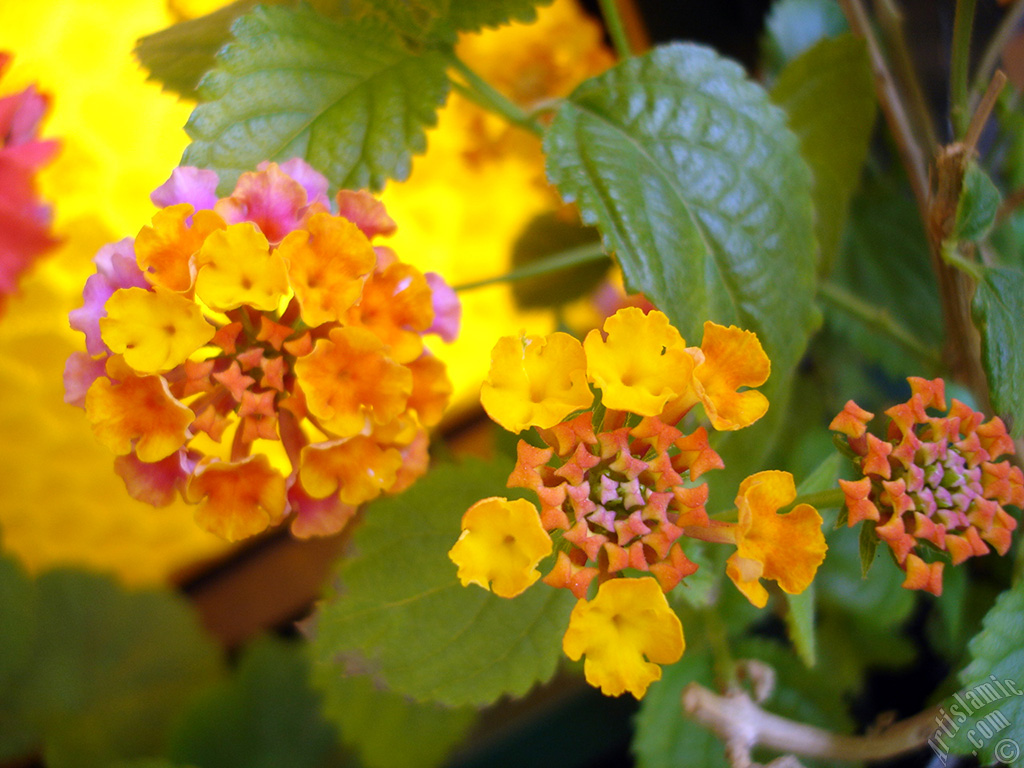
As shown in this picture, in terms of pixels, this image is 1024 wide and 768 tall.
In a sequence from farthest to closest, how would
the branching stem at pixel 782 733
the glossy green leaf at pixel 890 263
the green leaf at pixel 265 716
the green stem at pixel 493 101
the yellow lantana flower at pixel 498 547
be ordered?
1. the green leaf at pixel 265 716
2. the glossy green leaf at pixel 890 263
3. the green stem at pixel 493 101
4. the branching stem at pixel 782 733
5. the yellow lantana flower at pixel 498 547

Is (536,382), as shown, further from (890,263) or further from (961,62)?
(890,263)

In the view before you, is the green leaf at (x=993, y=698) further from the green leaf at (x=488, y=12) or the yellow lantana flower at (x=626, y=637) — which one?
the green leaf at (x=488, y=12)

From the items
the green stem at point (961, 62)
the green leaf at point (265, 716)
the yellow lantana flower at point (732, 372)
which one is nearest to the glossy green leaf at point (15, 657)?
the green leaf at point (265, 716)

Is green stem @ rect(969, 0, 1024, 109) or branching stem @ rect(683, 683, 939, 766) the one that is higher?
green stem @ rect(969, 0, 1024, 109)

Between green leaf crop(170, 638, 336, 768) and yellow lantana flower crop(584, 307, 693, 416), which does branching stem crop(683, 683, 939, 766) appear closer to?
yellow lantana flower crop(584, 307, 693, 416)

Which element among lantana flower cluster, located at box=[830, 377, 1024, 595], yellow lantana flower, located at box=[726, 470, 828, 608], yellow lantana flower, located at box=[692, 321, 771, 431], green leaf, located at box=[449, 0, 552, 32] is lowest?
lantana flower cluster, located at box=[830, 377, 1024, 595]

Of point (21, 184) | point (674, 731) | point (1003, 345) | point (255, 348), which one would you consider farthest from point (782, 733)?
point (21, 184)

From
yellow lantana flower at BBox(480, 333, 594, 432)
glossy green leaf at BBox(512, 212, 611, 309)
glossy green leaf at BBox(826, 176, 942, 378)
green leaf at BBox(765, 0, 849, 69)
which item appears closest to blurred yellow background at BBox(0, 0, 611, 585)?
glossy green leaf at BBox(512, 212, 611, 309)
